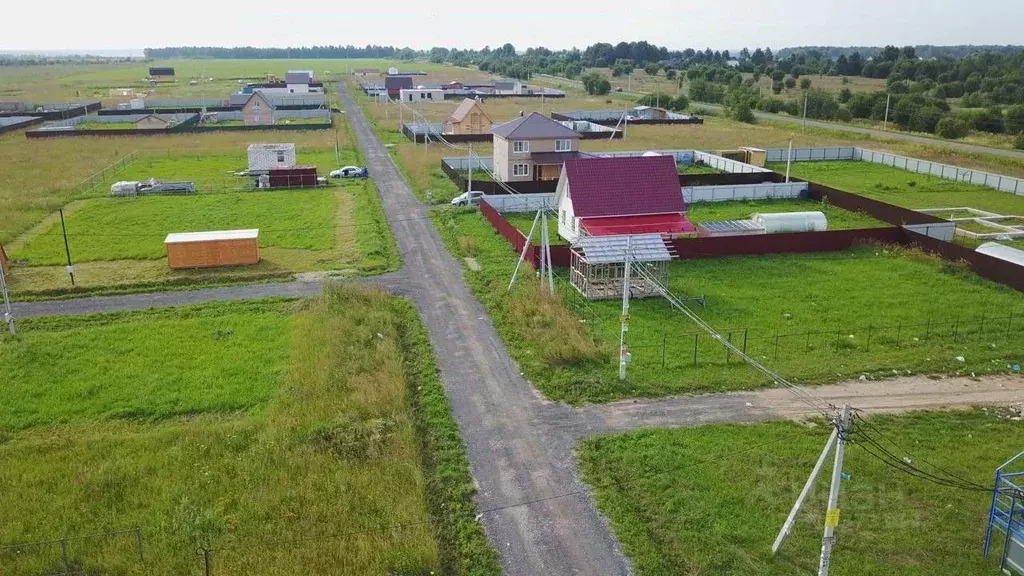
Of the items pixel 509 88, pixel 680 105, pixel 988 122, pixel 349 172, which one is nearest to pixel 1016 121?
pixel 988 122

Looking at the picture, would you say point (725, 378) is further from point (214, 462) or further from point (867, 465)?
point (214, 462)

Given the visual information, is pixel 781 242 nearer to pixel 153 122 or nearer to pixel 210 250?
pixel 210 250

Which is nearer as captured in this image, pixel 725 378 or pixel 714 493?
pixel 714 493

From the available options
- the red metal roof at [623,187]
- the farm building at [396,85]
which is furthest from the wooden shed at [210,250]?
the farm building at [396,85]

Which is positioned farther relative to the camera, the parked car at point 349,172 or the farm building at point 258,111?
the farm building at point 258,111

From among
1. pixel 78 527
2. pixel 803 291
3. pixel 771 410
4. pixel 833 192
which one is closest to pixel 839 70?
pixel 833 192

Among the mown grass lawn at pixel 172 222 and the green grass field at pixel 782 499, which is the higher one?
the mown grass lawn at pixel 172 222

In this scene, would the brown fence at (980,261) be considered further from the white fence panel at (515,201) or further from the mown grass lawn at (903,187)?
the white fence panel at (515,201)
